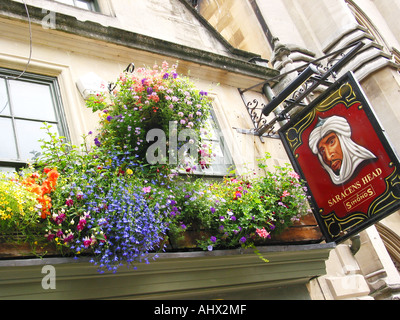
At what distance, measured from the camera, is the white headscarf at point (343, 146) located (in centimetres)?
531

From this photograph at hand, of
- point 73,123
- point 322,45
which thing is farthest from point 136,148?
point 322,45

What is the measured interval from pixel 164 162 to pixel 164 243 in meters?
1.02

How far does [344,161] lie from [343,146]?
216 millimetres

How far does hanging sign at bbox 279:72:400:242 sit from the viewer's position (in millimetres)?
5043

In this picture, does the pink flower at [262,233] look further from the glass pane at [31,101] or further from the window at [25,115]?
the glass pane at [31,101]

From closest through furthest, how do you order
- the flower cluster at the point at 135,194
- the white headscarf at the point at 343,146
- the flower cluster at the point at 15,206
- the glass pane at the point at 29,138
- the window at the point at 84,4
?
the flower cluster at the point at 15,206
the flower cluster at the point at 135,194
the glass pane at the point at 29,138
the white headscarf at the point at 343,146
the window at the point at 84,4

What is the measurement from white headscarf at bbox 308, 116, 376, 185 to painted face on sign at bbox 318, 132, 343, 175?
4 centimetres

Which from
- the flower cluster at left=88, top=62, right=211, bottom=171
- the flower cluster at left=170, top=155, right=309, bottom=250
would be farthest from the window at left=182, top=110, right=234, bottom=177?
the flower cluster at left=88, top=62, right=211, bottom=171

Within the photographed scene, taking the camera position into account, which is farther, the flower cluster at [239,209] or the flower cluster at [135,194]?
the flower cluster at [239,209]

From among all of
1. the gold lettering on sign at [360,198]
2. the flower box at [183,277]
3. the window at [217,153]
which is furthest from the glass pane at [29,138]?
the gold lettering on sign at [360,198]

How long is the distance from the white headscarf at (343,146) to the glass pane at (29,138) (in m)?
3.64

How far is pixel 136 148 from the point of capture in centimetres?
471

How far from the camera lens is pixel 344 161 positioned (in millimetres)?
5449

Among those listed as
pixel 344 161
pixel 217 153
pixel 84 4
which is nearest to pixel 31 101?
pixel 84 4
